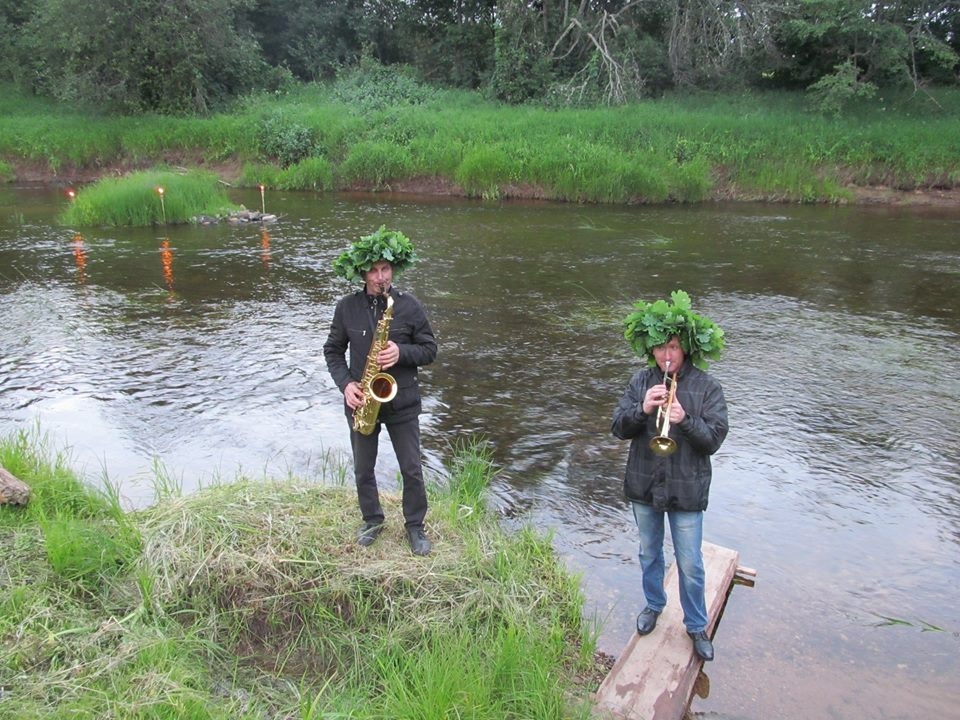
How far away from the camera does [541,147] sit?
76.2ft

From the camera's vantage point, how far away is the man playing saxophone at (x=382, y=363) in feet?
15.5

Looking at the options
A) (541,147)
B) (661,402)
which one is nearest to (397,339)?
(661,402)

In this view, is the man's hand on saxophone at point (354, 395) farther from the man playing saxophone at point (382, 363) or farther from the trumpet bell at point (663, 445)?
the trumpet bell at point (663, 445)

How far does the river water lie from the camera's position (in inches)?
198

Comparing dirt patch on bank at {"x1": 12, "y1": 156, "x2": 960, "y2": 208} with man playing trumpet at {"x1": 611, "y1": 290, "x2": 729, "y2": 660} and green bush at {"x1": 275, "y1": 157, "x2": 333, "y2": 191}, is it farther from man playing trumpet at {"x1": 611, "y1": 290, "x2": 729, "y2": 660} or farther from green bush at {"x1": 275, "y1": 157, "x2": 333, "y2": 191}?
man playing trumpet at {"x1": 611, "y1": 290, "x2": 729, "y2": 660}

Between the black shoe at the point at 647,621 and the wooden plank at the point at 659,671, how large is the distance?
3cm

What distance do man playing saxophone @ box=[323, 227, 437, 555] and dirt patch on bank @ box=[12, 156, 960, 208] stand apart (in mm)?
18038

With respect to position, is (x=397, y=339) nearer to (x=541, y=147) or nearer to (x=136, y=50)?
(x=541, y=147)

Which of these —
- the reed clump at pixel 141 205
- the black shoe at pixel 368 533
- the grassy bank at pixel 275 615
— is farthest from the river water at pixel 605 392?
the black shoe at pixel 368 533

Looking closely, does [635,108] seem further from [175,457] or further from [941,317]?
[175,457]

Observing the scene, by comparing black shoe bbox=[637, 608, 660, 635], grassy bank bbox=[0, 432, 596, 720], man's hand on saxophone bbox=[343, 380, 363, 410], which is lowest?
black shoe bbox=[637, 608, 660, 635]

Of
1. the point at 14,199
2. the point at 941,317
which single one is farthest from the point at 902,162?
the point at 14,199

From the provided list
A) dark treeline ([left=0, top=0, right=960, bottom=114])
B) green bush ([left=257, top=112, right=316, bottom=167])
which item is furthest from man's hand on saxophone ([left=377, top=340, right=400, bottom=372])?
dark treeline ([left=0, top=0, right=960, bottom=114])

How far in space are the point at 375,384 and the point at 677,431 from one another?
1700mm
